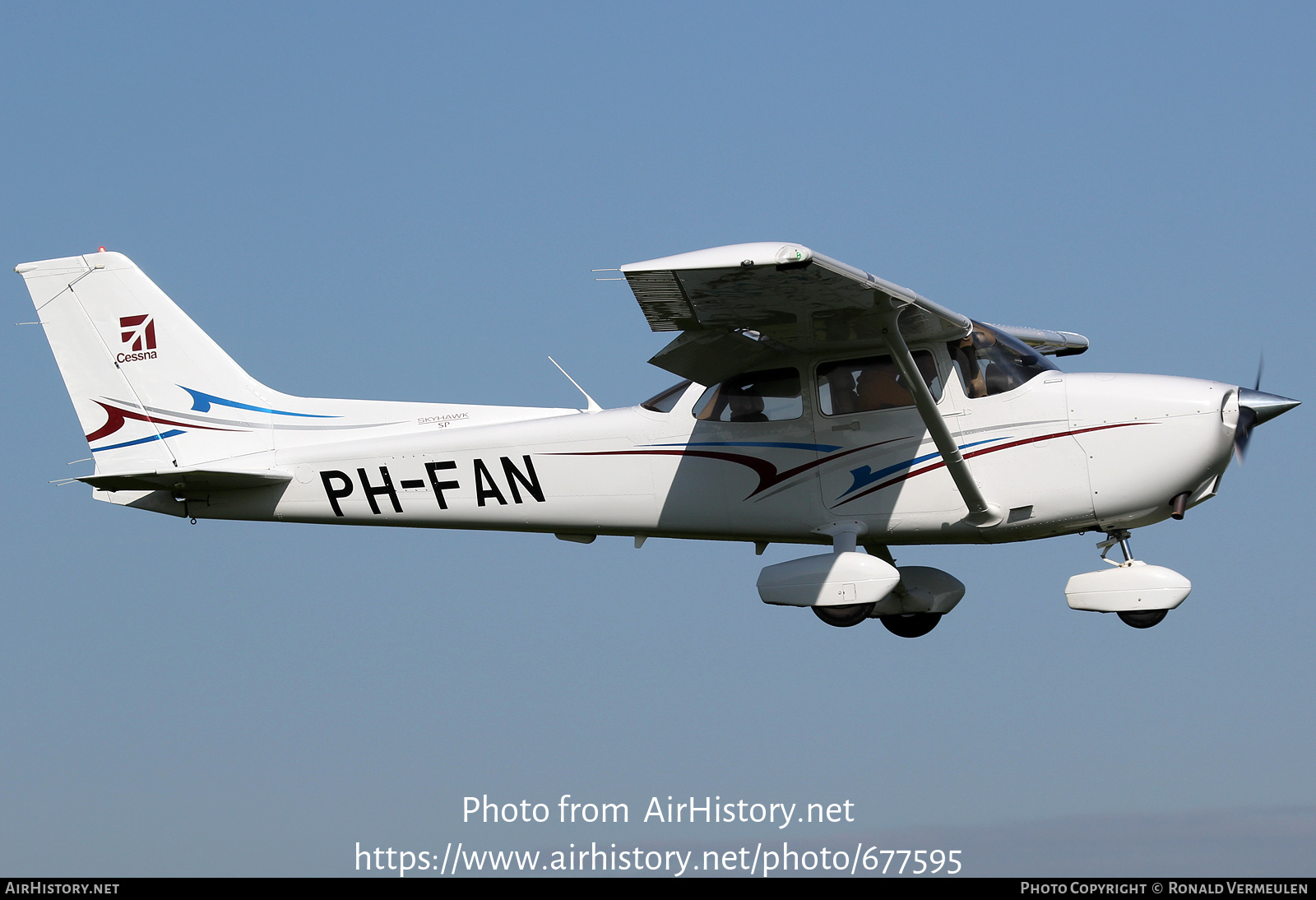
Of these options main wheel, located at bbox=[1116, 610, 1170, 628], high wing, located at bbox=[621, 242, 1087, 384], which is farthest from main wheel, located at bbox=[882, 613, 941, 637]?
high wing, located at bbox=[621, 242, 1087, 384]

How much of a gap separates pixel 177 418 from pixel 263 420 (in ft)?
2.62

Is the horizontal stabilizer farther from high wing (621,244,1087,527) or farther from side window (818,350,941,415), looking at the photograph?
side window (818,350,941,415)

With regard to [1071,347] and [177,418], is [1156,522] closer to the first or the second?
[1071,347]

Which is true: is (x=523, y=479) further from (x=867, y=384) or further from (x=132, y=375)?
(x=132, y=375)

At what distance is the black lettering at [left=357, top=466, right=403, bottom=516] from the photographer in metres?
12.4

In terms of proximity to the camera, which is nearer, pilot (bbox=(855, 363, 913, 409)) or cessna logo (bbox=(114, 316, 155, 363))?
pilot (bbox=(855, 363, 913, 409))

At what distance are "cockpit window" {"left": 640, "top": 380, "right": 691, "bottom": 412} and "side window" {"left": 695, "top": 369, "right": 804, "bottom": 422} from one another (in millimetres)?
207

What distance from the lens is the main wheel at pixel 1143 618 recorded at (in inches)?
423

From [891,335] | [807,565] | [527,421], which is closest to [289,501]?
[527,421]

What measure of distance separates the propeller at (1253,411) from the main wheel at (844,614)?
9.63ft

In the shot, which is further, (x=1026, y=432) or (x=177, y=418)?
(x=177, y=418)

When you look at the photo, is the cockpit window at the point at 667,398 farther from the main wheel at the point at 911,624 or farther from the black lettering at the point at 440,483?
the main wheel at the point at 911,624

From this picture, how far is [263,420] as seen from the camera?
1301cm

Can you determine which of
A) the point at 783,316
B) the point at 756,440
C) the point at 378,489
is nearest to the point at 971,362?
the point at 783,316
